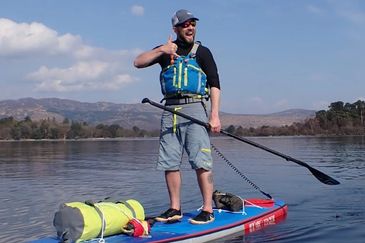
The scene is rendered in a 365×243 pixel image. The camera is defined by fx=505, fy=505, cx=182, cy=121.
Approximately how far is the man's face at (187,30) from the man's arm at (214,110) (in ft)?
2.36

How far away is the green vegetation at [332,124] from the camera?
89.3 meters

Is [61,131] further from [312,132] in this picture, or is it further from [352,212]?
[352,212]

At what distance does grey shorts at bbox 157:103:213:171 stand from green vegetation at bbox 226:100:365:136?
80827mm

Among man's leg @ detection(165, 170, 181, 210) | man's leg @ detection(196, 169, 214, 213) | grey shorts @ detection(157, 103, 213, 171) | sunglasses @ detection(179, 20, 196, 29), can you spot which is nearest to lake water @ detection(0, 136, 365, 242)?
man's leg @ detection(196, 169, 214, 213)

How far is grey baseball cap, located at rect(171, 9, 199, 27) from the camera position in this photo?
6.34 m

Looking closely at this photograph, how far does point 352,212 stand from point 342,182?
14.3ft

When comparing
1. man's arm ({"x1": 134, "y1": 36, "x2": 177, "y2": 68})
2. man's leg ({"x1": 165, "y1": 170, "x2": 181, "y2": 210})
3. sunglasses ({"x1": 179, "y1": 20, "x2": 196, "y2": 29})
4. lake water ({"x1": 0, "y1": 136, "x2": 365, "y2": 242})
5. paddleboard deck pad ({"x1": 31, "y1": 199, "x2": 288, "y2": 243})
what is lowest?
lake water ({"x1": 0, "y1": 136, "x2": 365, "y2": 242})

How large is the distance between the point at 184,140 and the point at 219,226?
1.18 metres

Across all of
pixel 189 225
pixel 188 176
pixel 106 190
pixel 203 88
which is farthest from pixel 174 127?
pixel 188 176

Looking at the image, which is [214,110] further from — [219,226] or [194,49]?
[219,226]

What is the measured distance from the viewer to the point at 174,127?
6539 mm

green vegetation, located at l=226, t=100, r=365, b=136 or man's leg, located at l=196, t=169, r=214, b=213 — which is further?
green vegetation, located at l=226, t=100, r=365, b=136

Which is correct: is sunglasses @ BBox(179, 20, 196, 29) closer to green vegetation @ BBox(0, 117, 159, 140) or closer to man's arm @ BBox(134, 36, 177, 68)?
man's arm @ BBox(134, 36, 177, 68)

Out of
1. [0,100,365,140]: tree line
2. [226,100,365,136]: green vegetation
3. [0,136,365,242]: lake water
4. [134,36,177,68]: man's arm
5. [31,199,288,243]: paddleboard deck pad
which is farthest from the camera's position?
[0,100,365,140]: tree line
